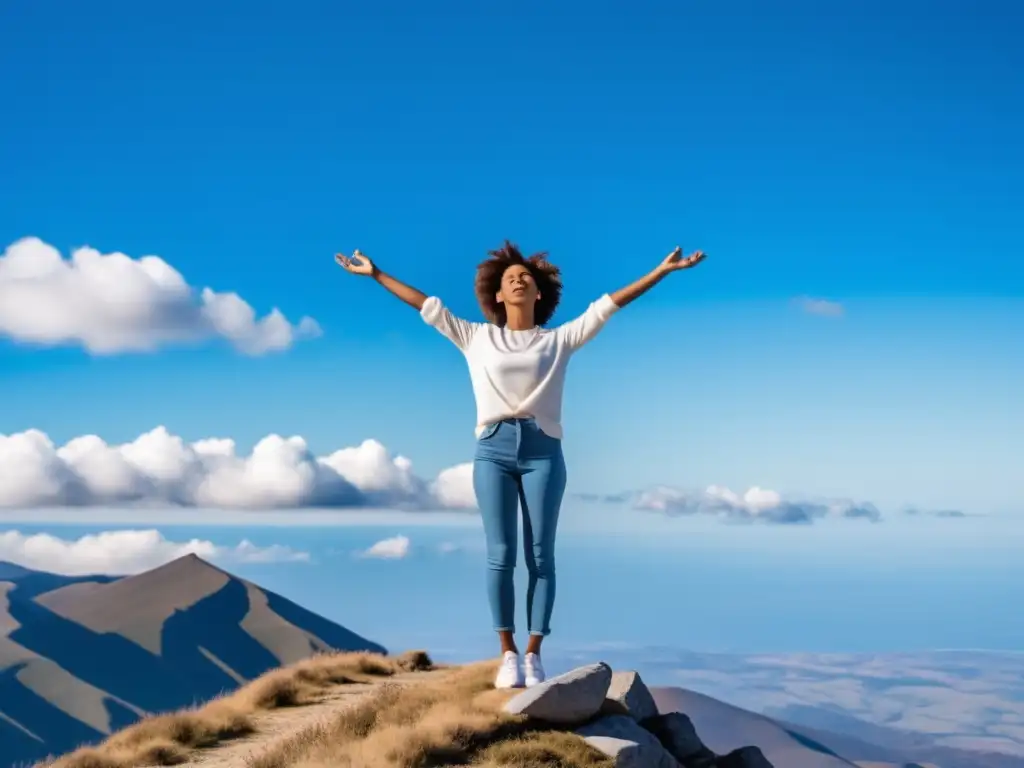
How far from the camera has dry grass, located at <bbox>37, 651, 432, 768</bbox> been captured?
11.1 meters

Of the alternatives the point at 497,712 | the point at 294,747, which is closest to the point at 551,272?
the point at 497,712

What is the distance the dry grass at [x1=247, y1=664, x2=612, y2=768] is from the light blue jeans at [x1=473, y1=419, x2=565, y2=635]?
41.2 inches

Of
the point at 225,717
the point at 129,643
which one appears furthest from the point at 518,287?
the point at 129,643

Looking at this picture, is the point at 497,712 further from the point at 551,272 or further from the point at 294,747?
the point at 551,272

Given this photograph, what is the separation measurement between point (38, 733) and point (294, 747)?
7990 cm

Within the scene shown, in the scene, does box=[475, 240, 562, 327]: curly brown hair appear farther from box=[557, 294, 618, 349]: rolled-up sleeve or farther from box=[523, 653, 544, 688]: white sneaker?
box=[523, 653, 544, 688]: white sneaker

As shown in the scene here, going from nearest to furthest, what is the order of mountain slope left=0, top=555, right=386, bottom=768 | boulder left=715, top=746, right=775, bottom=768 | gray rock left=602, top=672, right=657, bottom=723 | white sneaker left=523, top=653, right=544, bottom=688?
white sneaker left=523, top=653, right=544, bottom=688 → gray rock left=602, top=672, right=657, bottom=723 → boulder left=715, top=746, right=775, bottom=768 → mountain slope left=0, top=555, right=386, bottom=768

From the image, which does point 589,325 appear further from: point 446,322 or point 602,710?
point 602,710

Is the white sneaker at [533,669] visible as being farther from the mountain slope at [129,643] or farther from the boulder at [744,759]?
the mountain slope at [129,643]

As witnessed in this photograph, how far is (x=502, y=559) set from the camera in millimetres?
10242

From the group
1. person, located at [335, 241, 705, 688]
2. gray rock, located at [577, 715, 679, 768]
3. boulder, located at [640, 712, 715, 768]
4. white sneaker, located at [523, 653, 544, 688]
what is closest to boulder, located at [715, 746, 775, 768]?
boulder, located at [640, 712, 715, 768]

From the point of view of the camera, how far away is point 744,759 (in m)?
14.9

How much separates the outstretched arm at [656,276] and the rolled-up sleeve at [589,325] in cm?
9

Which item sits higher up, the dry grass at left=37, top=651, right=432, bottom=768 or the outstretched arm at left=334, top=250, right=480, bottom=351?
the outstretched arm at left=334, top=250, right=480, bottom=351
